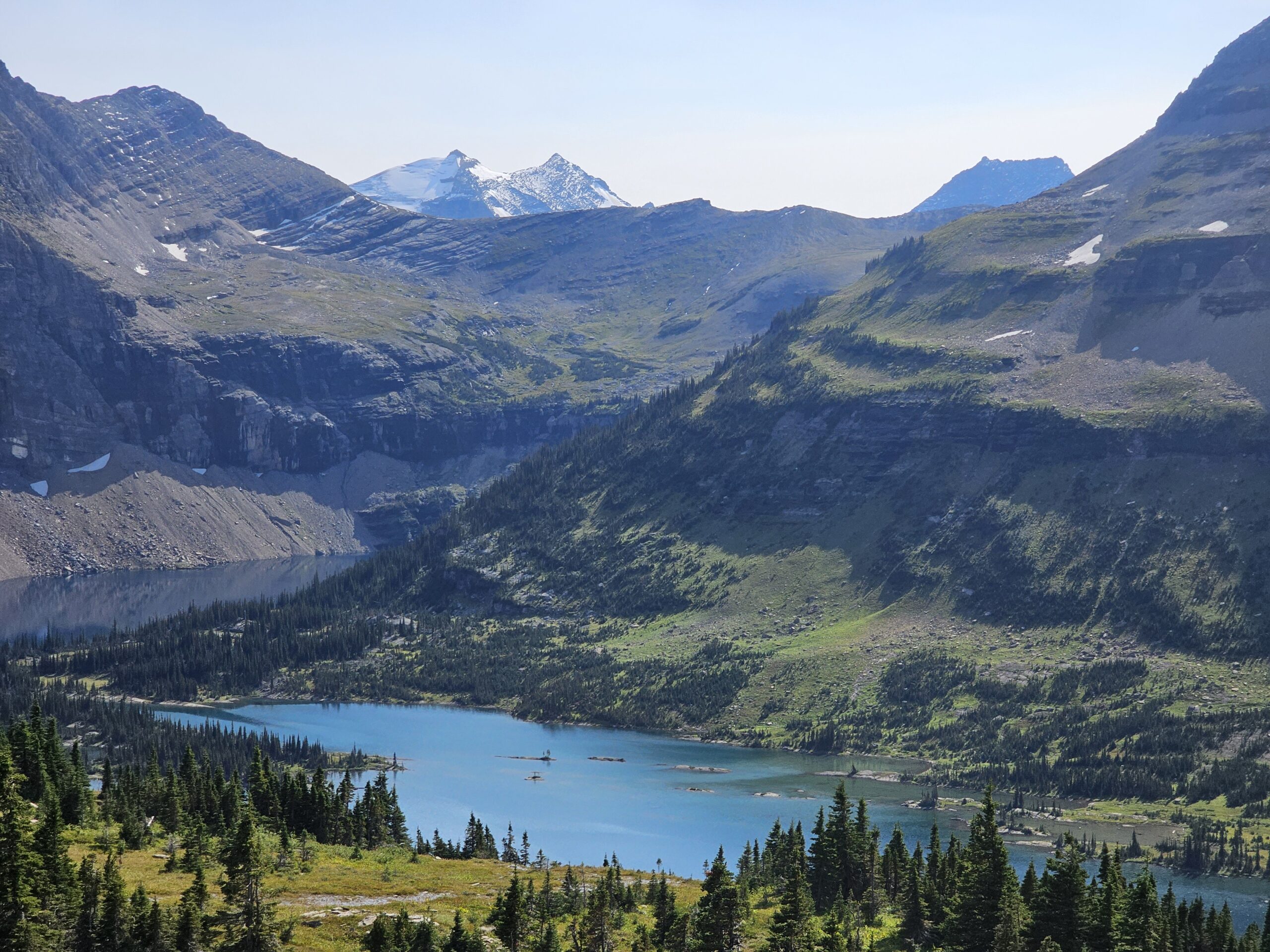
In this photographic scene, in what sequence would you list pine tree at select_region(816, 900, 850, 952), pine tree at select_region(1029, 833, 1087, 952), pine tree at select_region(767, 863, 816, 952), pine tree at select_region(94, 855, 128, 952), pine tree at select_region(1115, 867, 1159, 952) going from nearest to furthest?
pine tree at select_region(94, 855, 128, 952), pine tree at select_region(767, 863, 816, 952), pine tree at select_region(816, 900, 850, 952), pine tree at select_region(1029, 833, 1087, 952), pine tree at select_region(1115, 867, 1159, 952)

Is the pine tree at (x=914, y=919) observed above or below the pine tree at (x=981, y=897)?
below

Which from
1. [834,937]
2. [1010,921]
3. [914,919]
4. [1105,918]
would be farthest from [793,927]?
[1105,918]

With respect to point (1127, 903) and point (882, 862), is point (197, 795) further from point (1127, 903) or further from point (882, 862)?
point (1127, 903)

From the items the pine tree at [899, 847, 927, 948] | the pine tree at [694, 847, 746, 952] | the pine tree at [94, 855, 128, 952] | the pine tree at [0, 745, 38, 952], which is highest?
the pine tree at [0, 745, 38, 952]

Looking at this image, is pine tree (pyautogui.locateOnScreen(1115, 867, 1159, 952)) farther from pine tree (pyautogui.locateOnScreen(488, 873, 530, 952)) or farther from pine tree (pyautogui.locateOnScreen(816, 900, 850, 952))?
pine tree (pyautogui.locateOnScreen(488, 873, 530, 952))

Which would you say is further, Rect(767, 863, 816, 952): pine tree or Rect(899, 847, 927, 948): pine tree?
Rect(899, 847, 927, 948): pine tree

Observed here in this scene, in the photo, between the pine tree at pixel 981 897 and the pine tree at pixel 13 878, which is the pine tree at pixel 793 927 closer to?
the pine tree at pixel 981 897

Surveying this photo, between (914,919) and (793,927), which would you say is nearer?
(793,927)

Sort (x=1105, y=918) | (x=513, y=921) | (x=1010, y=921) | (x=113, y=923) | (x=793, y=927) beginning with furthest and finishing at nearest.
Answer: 1. (x=1105, y=918)
2. (x=513, y=921)
3. (x=793, y=927)
4. (x=1010, y=921)
5. (x=113, y=923)

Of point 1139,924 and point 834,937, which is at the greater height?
point 1139,924

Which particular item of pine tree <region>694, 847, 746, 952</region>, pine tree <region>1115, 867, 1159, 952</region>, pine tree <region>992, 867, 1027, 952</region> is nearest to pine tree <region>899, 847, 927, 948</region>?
pine tree <region>992, 867, 1027, 952</region>

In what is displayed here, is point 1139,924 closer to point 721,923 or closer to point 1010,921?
point 1010,921

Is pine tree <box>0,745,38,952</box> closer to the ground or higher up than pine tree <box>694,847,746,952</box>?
higher up

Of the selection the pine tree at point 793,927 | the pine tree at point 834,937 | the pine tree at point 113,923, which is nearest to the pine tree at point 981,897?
the pine tree at point 834,937
